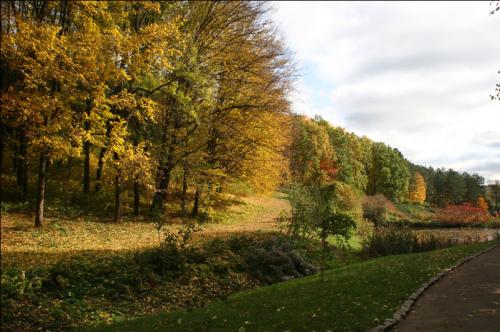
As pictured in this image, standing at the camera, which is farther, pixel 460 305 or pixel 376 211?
pixel 376 211

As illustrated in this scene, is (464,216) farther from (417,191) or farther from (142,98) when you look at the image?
(417,191)

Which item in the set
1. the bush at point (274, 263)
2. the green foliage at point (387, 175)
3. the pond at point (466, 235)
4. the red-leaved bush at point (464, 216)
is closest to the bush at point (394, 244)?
the pond at point (466, 235)

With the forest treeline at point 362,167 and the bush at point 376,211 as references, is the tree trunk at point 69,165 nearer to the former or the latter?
the forest treeline at point 362,167

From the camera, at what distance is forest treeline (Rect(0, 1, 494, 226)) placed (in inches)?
514

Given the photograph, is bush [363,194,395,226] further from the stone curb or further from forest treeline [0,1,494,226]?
the stone curb

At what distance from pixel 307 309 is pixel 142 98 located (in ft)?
35.0

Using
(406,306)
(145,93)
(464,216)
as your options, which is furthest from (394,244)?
(464,216)

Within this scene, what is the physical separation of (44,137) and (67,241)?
Answer: 12.4 feet

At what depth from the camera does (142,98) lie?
1493 cm

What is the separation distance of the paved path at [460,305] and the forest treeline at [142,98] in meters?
10.3

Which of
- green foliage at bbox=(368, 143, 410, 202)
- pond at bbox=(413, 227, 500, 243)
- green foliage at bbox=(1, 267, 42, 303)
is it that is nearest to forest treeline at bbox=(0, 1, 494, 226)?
green foliage at bbox=(1, 267, 42, 303)

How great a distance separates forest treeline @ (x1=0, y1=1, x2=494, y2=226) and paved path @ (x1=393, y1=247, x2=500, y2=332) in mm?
10344

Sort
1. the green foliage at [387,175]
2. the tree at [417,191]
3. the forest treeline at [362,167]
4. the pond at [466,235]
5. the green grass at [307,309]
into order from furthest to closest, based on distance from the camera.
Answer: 1. the tree at [417,191]
2. the green foliage at [387,175]
3. the forest treeline at [362,167]
4. the pond at [466,235]
5. the green grass at [307,309]

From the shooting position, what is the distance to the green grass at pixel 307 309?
662 cm
